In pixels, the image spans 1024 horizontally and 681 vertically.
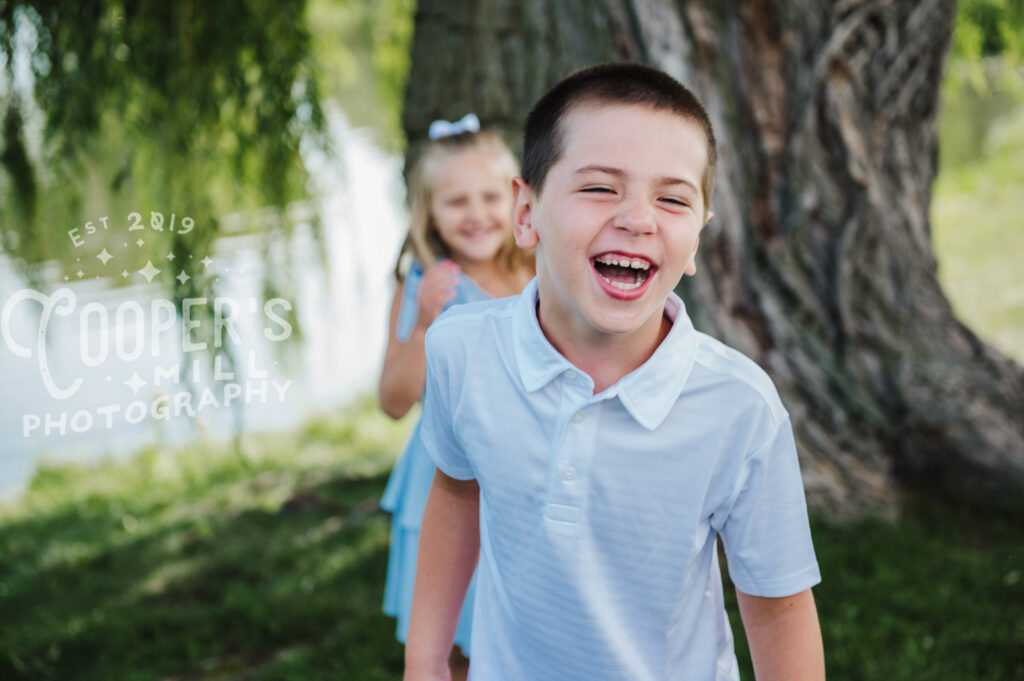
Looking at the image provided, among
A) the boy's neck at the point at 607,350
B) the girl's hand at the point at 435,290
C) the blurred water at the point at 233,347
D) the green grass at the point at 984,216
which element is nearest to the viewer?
the boy's neck at the point at 607,350

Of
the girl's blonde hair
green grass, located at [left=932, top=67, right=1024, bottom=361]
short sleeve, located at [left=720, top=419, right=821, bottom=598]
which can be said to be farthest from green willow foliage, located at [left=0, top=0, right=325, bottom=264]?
green grass, located at [left=932, top=67, right=1024, bottom=361]

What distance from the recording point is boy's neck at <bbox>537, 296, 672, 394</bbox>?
129cm

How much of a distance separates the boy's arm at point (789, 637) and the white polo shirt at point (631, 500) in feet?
0.11

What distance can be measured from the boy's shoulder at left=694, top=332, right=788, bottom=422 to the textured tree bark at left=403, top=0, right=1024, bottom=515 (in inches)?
63.5

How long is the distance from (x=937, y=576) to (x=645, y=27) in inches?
72.6

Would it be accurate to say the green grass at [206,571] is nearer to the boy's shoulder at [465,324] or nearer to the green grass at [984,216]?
the boy's shoulder at [465,324]

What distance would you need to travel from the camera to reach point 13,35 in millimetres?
3010

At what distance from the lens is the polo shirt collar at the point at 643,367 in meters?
1.20

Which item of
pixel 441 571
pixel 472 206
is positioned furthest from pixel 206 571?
pixel 441 571

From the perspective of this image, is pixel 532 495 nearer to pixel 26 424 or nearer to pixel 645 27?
pixel 645 27

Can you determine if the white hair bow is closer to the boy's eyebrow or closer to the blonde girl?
the blonde girl

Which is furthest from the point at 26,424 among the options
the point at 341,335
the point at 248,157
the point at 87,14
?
the point at 87,14

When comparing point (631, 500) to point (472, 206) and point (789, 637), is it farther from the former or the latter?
point (472, 206)

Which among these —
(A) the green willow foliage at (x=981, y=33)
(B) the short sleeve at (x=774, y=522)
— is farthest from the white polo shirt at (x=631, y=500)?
(A) the green willow foliage at (x=981, y=33)
